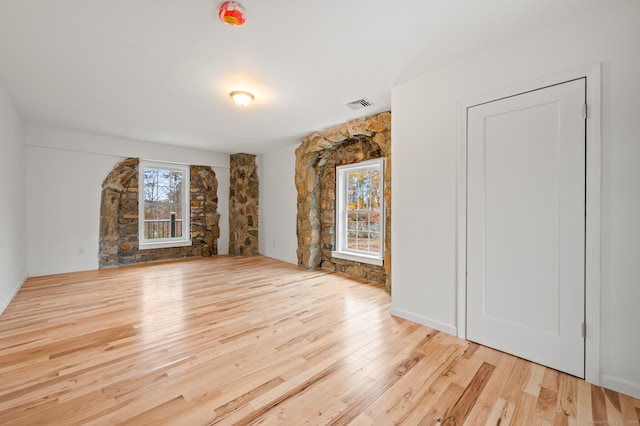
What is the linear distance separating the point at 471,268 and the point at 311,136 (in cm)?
340

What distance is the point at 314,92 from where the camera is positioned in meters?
3.07

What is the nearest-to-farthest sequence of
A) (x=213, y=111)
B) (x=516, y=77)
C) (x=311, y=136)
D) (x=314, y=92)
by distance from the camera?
(x=516, y=77) → (x=314, y=92) → (x=213, y=111) → (x=311, y=136)

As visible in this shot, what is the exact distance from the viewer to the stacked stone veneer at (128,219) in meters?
5.02

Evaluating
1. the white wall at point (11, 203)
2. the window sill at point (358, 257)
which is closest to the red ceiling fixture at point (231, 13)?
the white wall at point (11, 203)

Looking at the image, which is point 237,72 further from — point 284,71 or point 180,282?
point 180,282

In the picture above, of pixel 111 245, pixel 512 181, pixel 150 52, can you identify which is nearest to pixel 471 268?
pixel 512 181

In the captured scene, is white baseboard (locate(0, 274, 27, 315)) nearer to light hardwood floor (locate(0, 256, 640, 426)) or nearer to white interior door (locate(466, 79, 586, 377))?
light hardwood floor (locate(0, 256, 640, 426))

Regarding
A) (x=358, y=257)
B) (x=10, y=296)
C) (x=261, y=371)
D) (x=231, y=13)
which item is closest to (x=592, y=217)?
(x=261, y=371)

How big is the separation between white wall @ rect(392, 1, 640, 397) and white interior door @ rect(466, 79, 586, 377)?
0.13 meters

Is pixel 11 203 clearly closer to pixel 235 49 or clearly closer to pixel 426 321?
pixel 235 49

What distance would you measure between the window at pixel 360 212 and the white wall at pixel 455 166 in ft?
4.67

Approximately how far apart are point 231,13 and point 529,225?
2605mm

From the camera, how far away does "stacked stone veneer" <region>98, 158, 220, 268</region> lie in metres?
5.02

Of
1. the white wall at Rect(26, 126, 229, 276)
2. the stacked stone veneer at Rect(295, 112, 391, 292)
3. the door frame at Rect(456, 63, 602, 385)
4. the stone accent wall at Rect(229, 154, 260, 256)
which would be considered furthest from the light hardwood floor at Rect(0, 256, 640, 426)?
the stone accent wall at Rect(229, 154, 260, 256)
